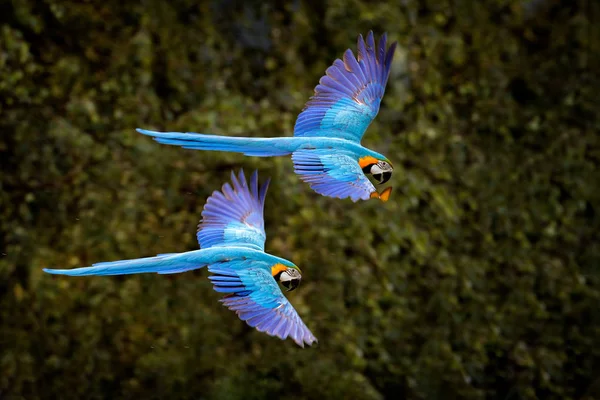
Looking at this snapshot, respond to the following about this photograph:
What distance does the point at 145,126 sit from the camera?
4.86 meters

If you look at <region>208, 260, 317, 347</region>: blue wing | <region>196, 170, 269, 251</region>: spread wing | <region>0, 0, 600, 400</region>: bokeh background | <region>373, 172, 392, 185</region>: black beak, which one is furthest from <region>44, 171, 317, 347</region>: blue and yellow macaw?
<region>0, 0, 600, 400</region>: bokeh background

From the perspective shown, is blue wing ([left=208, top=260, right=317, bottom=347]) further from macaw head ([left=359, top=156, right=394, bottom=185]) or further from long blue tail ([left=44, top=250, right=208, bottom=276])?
macaw head ([left=359, top=156, right=394, bottom=185])

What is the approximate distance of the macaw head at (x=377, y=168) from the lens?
158cm

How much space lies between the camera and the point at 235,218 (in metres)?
2.07

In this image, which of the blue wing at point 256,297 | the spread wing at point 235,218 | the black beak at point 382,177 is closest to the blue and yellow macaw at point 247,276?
the blue wing at point 256,297

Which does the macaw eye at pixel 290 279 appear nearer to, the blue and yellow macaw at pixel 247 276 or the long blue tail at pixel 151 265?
the blue and yellow macaw at pixel 247 276

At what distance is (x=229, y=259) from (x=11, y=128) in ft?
11.5

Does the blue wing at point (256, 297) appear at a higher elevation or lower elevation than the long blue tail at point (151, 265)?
lower

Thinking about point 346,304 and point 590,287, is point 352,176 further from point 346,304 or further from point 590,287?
point 590,287

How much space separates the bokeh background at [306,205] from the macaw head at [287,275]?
3.00m

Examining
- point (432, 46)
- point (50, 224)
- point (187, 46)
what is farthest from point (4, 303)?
point (432, 46)

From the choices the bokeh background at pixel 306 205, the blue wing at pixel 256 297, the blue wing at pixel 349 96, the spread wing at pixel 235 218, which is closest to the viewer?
the blue wing at pixel 256 297

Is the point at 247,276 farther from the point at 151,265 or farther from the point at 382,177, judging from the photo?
the point at 382,177

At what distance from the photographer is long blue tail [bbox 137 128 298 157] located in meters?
1.50
